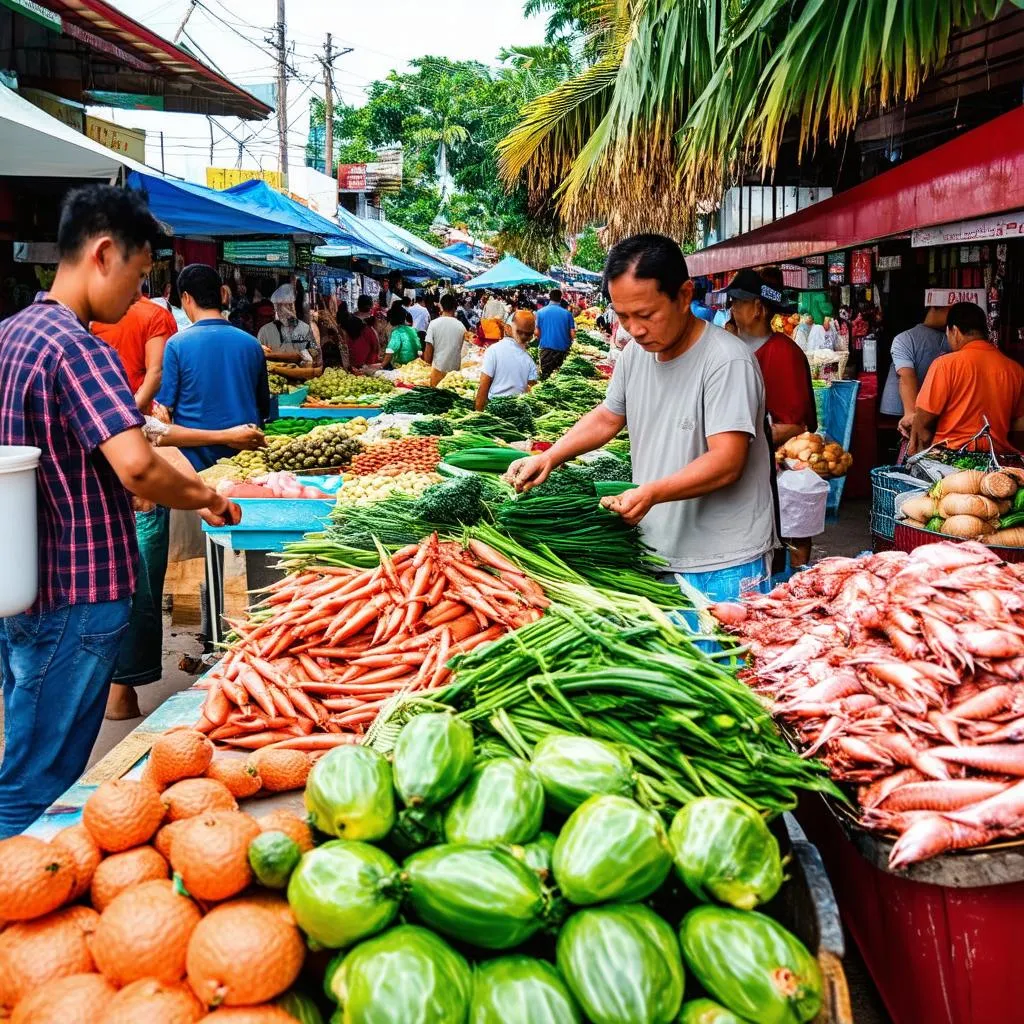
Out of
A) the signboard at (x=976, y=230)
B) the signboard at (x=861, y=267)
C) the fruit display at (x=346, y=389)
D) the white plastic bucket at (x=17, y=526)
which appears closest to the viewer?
the white plastic bucket at (x=17, y=526)

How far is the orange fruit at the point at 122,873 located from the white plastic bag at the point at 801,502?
6.42 meters

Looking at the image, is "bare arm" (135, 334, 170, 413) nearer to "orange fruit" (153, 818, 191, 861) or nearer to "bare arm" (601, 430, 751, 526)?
"bare arm" (601, 430, 751, 526)

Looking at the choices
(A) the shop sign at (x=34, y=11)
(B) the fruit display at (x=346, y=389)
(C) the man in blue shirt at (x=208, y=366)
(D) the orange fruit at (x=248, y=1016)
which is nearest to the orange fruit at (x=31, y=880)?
(D) the orange fruit at (x=248, y=1016)

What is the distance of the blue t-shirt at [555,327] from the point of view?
16.5 meters

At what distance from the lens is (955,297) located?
10.0 metres

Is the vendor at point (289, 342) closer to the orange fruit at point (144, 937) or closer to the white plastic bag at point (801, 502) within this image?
the white plastic bag at point (801, 502)

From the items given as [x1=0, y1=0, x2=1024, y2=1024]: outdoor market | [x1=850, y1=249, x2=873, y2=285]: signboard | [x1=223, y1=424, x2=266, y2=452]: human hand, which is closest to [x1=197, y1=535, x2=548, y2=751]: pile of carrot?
[x1=0, y1=0, x2=1024, y2=1024]: outdoor market

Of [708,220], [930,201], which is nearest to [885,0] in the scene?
[930,201]

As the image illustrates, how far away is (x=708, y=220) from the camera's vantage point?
2095 cm

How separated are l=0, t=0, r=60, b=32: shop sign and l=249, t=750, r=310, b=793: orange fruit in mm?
8012

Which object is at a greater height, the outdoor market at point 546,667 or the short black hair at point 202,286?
→ the short black hair at point 202,286

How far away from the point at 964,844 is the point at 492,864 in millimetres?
1101

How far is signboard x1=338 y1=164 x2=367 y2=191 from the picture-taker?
34.2 m

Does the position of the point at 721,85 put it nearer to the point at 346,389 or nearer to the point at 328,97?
the point at 346,389
